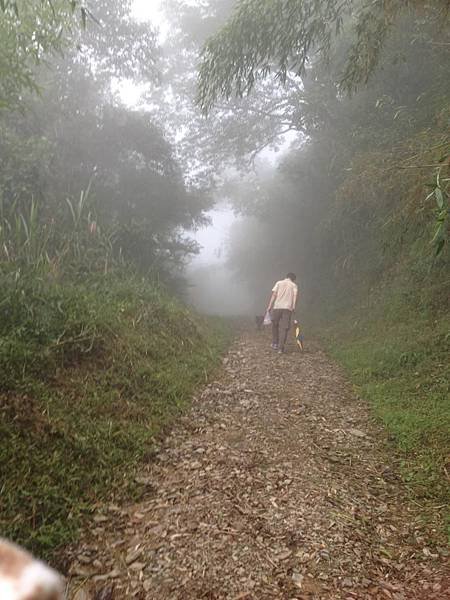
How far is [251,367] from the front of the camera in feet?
22.5

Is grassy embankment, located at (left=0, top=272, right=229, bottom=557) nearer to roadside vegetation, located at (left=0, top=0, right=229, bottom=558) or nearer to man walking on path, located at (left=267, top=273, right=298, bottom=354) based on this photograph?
roadside vegetation, located at (left=0, top=0, right=229, bottom=558)

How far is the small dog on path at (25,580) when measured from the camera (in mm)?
521

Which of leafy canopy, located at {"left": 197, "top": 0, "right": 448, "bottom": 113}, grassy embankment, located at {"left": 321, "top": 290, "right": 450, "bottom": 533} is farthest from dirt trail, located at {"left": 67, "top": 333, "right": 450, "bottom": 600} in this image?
leafy canopy, located at {"left": 197, "top": 0, "right": 448, "bottom": 113}

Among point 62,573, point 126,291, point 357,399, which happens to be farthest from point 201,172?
point 62,573

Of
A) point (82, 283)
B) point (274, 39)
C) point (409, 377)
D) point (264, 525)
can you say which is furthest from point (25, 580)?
point (274, 39)

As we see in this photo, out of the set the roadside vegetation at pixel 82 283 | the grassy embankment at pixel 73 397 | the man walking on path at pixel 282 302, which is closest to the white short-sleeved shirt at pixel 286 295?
the man walking on path at pixel 282 302

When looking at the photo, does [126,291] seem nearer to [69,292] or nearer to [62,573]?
[69,292]

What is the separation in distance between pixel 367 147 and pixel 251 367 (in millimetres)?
6695

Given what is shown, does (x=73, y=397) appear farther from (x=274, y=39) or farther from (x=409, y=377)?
(x=274, y=39)

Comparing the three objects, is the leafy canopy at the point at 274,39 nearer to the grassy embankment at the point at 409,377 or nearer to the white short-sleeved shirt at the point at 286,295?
the white short-sleeved shirt at the point at 286,295

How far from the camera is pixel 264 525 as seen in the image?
2.85 meters

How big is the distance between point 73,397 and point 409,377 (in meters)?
4.23

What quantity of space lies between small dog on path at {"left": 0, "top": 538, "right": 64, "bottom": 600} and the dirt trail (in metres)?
2.10

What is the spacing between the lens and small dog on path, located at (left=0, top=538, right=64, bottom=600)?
1.71 ft
